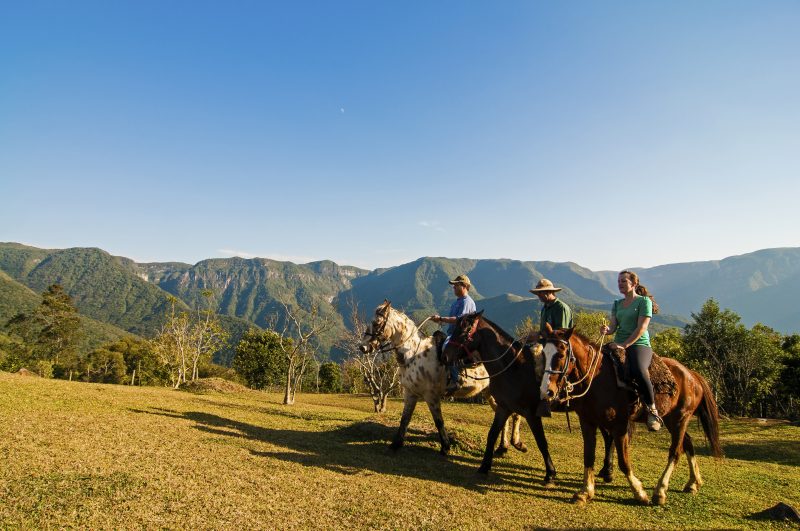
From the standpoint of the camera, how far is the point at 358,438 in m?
10.5

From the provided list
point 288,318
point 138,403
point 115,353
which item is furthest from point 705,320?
point 115,353

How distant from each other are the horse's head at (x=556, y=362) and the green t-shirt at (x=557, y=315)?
1.20m

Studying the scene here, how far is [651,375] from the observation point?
312 inches

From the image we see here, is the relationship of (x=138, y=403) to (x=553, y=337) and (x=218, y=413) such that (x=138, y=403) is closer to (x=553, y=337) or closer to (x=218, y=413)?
(x=218, y=413)

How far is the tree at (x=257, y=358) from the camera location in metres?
66.8

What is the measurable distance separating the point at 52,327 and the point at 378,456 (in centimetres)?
9428

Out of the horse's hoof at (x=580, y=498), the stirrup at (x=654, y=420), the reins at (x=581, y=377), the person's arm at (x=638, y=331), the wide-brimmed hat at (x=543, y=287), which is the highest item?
the wide-brimmed hat at (x=543, y=287)

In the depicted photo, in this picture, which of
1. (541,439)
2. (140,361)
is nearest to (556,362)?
(541,439)

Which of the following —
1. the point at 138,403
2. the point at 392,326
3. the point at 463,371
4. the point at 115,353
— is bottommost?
the point at 115,353

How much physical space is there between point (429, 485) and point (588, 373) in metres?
3.65

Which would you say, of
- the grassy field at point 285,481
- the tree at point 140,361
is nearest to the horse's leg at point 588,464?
the grassy field at point 285,481

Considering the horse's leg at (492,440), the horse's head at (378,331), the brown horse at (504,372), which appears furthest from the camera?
the horse's head at (378,331)

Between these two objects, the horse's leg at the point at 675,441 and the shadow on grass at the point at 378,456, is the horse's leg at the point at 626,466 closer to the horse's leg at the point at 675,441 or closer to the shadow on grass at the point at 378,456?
the horse's leg at the point at 675,441

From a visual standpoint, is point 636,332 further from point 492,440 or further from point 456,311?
point 456,311
